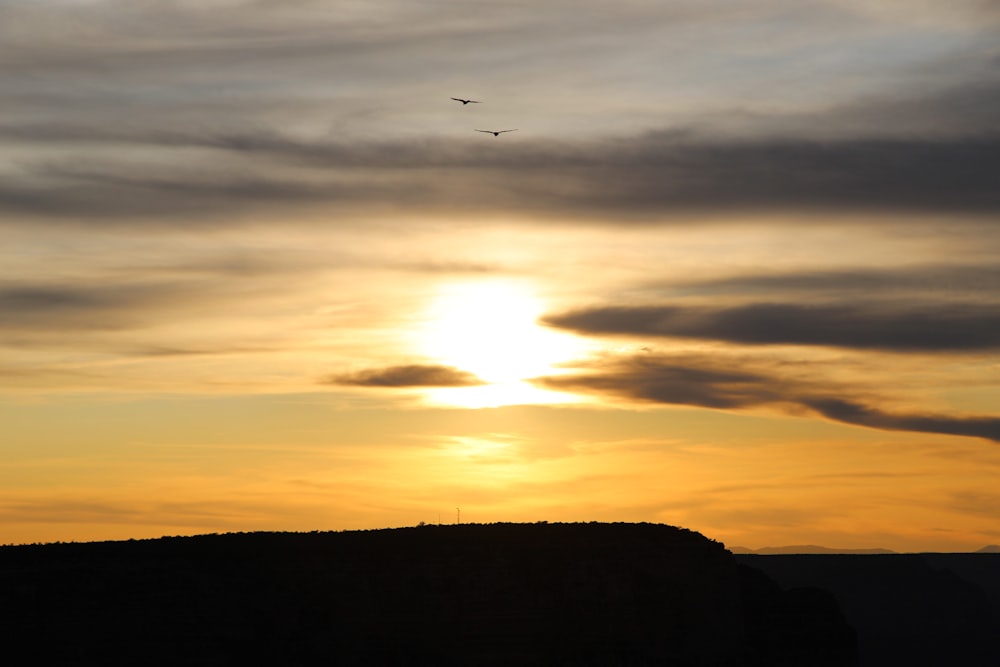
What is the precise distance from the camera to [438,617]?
84.8 meters

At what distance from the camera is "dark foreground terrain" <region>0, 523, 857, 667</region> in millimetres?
75062

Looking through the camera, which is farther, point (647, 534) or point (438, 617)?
point (647, 534)

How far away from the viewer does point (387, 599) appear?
275ft

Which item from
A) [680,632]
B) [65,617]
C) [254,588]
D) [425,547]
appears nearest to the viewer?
[65,617]

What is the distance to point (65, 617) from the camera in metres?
74.0

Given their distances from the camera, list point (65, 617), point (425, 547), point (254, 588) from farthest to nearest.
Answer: point (425, 547) → point (254, 588) → point (65, 617)

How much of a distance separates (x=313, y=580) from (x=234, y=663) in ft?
23.5

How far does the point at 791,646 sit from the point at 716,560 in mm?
11137

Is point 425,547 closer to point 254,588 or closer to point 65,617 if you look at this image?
point 254,588

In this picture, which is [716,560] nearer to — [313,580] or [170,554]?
[313,580]

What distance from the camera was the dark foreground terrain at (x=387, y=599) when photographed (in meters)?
75.1

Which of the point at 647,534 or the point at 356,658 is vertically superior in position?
the point at 647,534

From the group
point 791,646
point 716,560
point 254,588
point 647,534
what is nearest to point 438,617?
point 254,588

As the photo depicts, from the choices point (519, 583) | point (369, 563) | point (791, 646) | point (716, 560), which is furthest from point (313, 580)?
point (791, 646)
